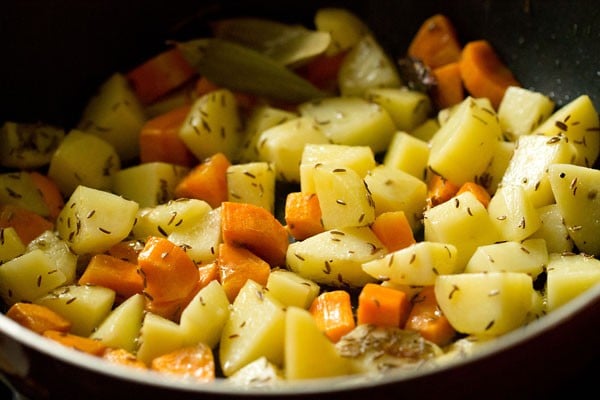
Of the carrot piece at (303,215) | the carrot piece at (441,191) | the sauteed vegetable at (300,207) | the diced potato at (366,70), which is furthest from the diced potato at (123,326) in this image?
the diced potato at (366,70)

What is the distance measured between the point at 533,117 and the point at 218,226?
878mm

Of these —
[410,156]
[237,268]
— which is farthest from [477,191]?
[237,268]

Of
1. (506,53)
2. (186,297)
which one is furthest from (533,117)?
(186,297)

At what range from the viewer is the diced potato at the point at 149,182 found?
2.22m

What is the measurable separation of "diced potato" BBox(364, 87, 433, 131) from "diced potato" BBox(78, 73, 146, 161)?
0.70 meters

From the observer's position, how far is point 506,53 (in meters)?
2.42

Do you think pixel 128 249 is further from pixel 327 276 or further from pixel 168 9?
pixel 168 9

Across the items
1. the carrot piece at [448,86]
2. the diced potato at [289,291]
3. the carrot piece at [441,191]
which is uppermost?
the carrot piece at [448,86]

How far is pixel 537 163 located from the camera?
2.03 m

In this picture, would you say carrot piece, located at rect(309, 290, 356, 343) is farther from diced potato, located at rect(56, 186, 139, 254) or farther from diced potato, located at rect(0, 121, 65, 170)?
diced potato, located at rect(0, 121, 65, 170)

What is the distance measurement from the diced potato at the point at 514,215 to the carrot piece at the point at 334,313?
391 mm

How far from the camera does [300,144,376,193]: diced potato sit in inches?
82.9

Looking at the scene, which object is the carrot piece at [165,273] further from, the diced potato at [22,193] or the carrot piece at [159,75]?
the carrot piece at [159,75]

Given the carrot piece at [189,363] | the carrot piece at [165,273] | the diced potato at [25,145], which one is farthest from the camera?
the diced potato at [25,145]
